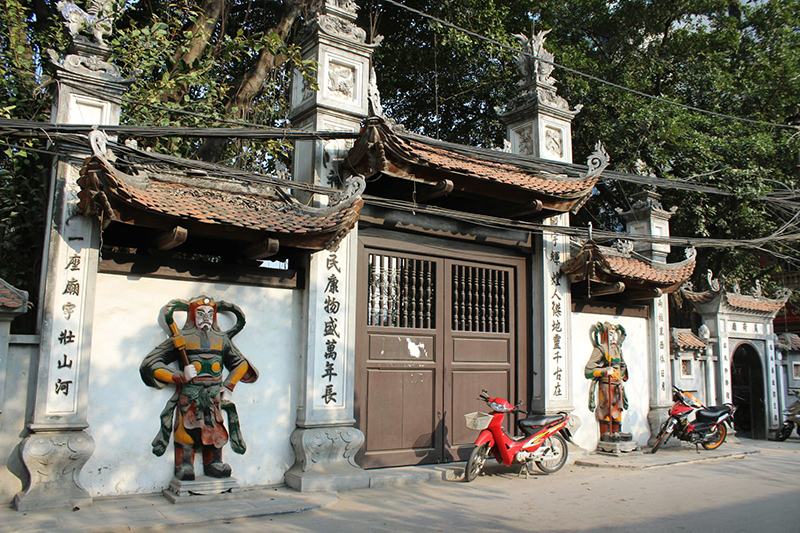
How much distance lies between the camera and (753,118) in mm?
15719

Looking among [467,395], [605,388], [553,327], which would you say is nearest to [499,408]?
[467,395]

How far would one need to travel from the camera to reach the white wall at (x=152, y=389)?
6520 millimetres

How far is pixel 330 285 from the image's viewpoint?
26.0 ft

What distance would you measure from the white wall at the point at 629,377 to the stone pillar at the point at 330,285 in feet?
14.2

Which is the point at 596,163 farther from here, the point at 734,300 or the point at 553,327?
the point at 734,300

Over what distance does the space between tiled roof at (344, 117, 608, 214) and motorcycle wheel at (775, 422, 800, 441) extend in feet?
29.1

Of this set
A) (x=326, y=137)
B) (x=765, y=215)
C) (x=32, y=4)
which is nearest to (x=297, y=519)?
(x=326, y=137)

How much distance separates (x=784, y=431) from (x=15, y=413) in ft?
49.8

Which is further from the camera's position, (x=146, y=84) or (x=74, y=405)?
(x=146, y=84)

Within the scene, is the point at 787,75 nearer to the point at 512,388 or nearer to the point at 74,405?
the point at 512,388

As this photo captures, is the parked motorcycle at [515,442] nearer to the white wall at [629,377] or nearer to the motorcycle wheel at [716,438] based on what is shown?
the white wall at [629,377]

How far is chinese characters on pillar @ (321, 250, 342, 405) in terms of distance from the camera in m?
7.75

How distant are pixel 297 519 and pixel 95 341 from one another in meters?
2.69

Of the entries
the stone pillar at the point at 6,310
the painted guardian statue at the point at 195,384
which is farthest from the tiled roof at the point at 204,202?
the painted guardian statue at the point at 195,384
